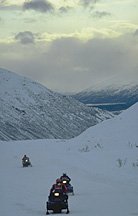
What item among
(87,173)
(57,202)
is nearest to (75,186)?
(87,173)

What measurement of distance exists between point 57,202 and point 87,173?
43.9 feet

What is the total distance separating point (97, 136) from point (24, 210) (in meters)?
30.5

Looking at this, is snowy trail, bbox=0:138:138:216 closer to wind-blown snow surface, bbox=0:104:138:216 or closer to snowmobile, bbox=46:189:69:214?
wind-blown snow surface, bbox=0:104:138:216

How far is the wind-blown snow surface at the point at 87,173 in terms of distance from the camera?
762 inches

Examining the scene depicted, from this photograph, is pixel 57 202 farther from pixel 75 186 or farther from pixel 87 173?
pixel 87 173

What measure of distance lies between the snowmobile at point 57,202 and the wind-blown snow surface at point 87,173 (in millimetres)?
358

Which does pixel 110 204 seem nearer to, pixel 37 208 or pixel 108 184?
pixel 37 208

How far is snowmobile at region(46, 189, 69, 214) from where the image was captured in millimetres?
17906

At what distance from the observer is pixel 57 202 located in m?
18.0

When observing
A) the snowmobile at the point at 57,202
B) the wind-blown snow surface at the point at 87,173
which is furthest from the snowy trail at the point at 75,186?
the snowmobile at the point at 57,202

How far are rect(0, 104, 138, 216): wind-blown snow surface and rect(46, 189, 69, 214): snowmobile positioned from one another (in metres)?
0.36

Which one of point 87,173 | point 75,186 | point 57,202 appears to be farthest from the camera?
point 87,173

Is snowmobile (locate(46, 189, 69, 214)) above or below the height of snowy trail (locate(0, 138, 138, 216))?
below

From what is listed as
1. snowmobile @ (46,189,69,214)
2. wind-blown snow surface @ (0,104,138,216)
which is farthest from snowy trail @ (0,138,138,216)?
snowmobile @ (46,189,69,214)
